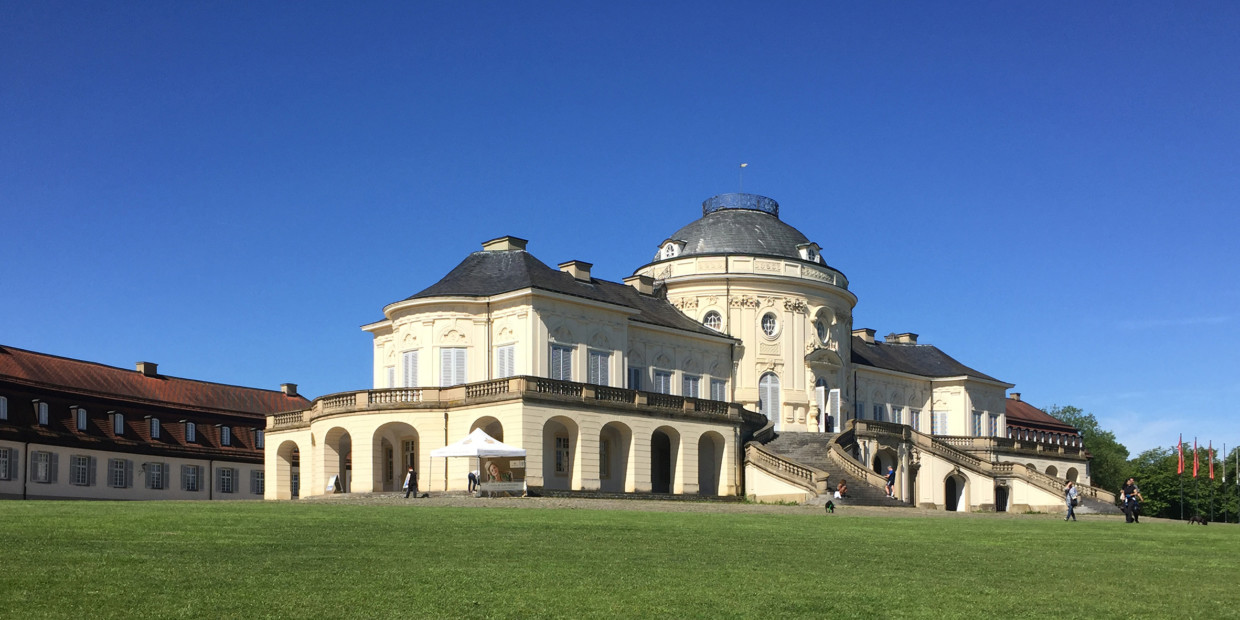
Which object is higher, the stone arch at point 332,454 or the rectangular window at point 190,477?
the stone arch at point 332,454

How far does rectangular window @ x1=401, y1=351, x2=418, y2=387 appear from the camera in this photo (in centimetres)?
5300

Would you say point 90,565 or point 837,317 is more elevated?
point 837,317

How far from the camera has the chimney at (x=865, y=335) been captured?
A: 78.5m

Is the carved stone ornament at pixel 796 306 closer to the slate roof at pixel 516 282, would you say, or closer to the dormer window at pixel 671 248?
the slate roof at pixel 516 282

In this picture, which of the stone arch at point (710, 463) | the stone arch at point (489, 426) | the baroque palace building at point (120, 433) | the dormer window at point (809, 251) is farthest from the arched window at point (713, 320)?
the baroque palace building at point (120, 433)

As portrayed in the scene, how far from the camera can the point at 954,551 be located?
69.9 feet

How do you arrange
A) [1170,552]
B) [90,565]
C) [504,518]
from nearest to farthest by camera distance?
1. [90,565]
2. [1170,552]
3. [504,518]

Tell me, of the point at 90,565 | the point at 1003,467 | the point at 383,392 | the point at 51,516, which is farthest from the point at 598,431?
the point at 90,565

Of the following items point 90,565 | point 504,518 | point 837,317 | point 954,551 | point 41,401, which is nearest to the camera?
point 90,565

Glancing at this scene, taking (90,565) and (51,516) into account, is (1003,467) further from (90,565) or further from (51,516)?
(90,565)

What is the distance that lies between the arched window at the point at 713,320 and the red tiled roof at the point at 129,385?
29.5 m

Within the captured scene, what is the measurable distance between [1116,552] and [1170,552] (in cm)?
136

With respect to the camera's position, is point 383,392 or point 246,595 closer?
point 246,595

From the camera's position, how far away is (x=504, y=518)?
87.7 feet
